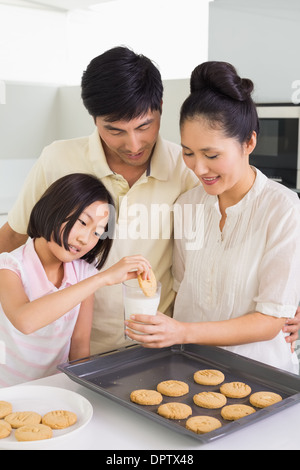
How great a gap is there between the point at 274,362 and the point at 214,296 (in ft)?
0.89

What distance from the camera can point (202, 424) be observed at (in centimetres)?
125

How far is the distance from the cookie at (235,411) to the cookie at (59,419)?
1.08 ft

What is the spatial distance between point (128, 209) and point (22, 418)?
908mm

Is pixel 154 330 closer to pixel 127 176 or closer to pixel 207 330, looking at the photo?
pixel 207 330

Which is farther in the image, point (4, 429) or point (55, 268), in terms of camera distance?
point (55, 268)

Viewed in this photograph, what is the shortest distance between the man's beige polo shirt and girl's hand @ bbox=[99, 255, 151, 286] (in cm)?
39

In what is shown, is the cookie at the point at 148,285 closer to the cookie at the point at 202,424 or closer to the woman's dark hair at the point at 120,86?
the cookie at the point at 202,424

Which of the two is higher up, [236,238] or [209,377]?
[236,238]

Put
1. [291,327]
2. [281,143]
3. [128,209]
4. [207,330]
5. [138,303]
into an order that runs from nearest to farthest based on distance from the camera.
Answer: [138,303]
[207,330]
[291,327]
[128,209]
[281,143]

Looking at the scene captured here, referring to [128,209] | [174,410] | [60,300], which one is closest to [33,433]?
[174,410]

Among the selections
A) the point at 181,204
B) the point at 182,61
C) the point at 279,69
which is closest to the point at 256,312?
the point at 181,204

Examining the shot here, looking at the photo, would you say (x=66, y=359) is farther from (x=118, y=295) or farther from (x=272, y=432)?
(x=272, y=432)
